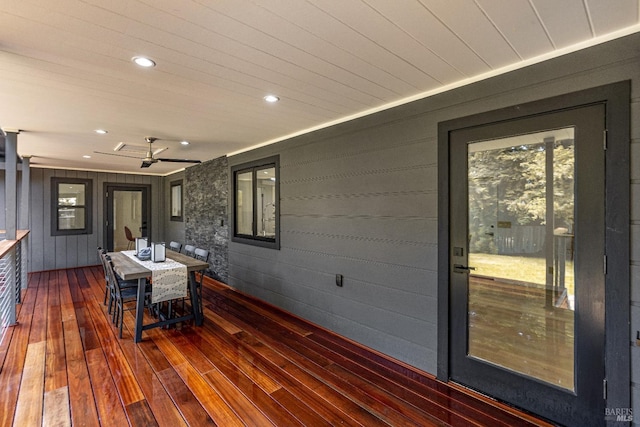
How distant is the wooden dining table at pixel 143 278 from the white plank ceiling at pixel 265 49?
1697 millimetres

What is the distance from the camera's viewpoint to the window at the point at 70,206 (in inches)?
278

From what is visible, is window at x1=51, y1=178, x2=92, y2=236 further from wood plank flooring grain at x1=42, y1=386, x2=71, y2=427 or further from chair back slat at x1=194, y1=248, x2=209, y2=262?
wood plank flooring grain at x1=42, y1=386, x2=71, y2=427

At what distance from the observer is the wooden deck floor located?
6.94 ft

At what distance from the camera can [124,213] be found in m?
8.06

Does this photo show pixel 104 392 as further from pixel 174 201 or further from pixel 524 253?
pixel 174 201

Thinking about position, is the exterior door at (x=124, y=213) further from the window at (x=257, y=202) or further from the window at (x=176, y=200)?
the window at (x=257, y=202)

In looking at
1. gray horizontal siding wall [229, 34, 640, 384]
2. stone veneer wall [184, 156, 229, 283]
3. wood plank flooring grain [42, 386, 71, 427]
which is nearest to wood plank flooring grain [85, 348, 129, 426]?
wood plank flooring grain [42, 386, 71, 427]

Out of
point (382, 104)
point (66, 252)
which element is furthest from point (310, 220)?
point (66, 252)

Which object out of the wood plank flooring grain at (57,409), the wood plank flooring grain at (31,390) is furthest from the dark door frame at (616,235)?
the wood plank flooring grain at (31,390)

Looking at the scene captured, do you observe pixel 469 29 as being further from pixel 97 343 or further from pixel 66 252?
pixel 66 252

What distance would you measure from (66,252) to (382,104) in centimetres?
805

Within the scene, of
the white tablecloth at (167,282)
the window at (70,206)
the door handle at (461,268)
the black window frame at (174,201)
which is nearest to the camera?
the door handle at (461,268)

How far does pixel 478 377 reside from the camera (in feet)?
7.87

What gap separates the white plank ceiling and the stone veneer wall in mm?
2597
